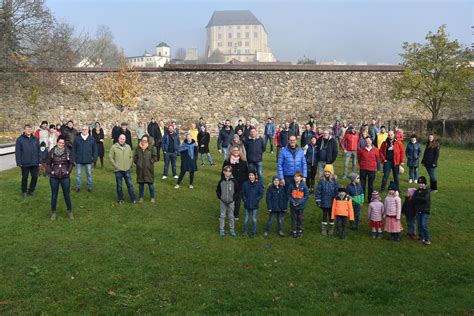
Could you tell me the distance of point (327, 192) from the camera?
8.98 metres

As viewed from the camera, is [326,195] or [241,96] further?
[241,96]

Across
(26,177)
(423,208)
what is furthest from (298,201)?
(26,177)

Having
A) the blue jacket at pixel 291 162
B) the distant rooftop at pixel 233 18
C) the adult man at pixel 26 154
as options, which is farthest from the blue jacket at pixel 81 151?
the distant rooftop at pixel 233 18

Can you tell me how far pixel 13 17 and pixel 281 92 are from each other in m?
16.2

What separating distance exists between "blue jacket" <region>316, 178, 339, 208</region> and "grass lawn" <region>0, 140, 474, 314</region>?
0.63 meters

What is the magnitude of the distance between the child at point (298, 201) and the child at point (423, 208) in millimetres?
2062

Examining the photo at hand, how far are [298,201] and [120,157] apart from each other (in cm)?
428

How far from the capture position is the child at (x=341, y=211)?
875cm

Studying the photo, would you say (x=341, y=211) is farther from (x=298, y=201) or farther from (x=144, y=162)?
(x=144, y=162)

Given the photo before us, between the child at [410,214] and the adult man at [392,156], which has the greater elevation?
the adult man at [392,156]

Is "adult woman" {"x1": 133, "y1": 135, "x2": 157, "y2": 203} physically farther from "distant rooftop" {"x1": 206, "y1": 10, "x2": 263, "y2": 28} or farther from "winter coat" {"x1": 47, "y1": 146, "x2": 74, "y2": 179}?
"distant rooftop" {"x1": 206, "y1": 10, "x2": 263, "y2": 28}

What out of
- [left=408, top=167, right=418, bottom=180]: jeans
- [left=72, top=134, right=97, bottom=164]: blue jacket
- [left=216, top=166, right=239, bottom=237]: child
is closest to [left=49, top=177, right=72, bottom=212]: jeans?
[left=72, top=134, right=97, bottom=164]: blue jacket

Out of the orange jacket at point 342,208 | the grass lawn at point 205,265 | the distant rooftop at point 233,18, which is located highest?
the distant rooftop at point 233,18

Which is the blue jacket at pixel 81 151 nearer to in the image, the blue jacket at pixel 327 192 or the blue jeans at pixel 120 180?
the blue jeans at pixel 120 180
